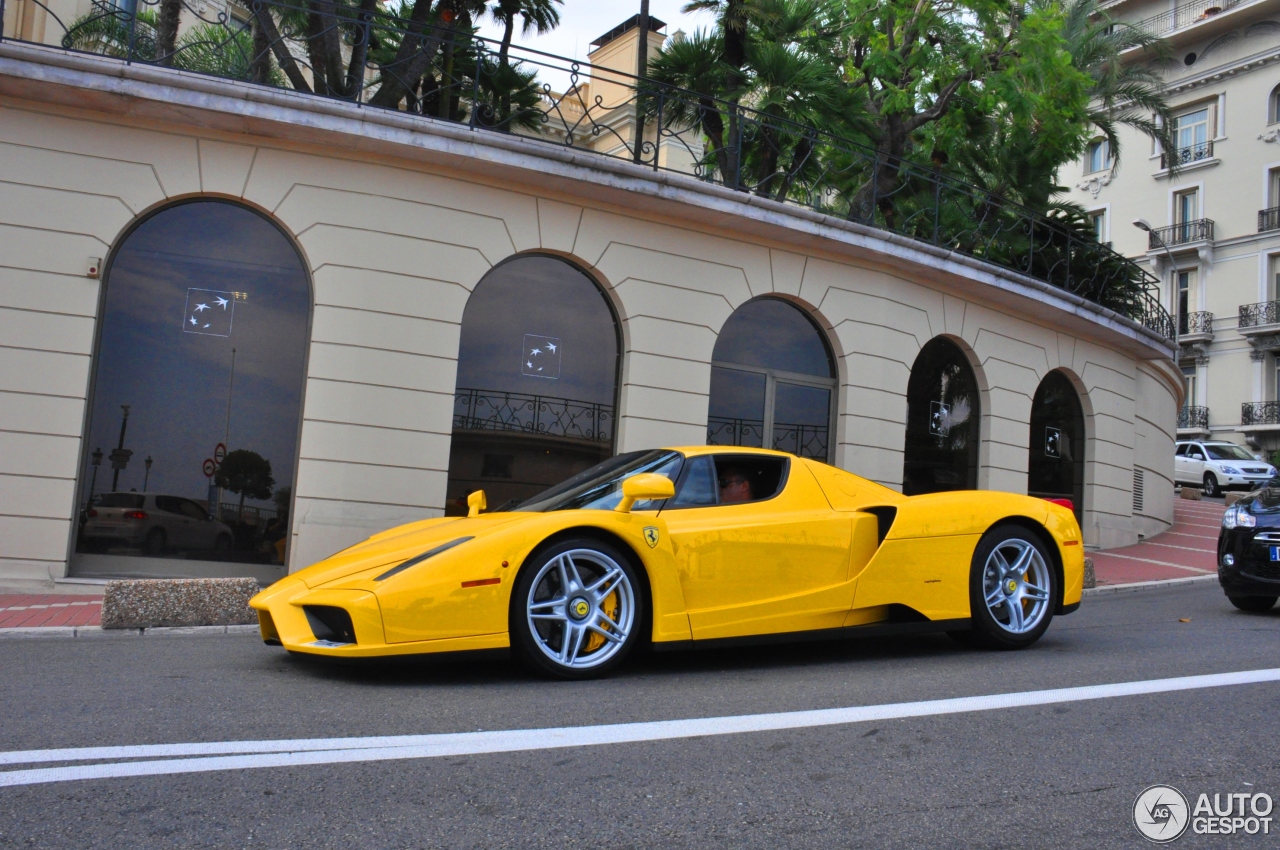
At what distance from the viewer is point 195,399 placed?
32.8 ft

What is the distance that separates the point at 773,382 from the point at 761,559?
7528 mm

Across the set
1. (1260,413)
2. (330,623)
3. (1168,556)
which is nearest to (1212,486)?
(1260,413)

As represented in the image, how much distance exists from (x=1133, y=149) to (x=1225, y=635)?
45.1m

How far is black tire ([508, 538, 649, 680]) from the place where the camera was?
4.96 meters

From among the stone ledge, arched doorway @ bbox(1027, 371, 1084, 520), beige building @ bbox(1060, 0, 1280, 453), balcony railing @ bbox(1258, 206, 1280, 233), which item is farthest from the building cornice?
balcony railing @ bbox(1258, 206, 1280, 233)

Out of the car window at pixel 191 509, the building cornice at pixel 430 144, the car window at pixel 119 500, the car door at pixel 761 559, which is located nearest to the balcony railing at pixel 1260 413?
the building cornice at pixel 430 144

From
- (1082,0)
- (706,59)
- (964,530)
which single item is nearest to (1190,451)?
(1082,0)

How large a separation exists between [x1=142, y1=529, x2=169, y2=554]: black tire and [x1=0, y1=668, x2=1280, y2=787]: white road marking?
6.74 metres

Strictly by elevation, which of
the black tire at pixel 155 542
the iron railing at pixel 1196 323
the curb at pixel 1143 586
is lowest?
the black tire at pixel 155 542

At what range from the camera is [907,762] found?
3.70 meters

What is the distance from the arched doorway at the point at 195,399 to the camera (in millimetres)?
9750

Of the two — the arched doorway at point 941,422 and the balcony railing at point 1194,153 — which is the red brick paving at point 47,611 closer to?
the arched doorway at point 941,422

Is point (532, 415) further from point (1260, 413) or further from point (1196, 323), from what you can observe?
point (1196, 323)

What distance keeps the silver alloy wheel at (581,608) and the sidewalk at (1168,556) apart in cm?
859
